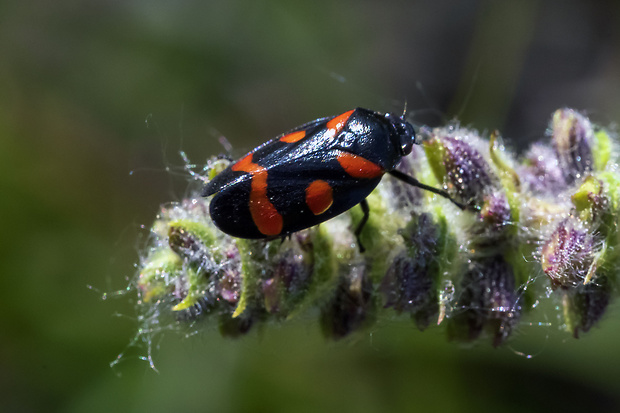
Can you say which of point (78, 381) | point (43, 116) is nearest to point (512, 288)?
point (78, 381)

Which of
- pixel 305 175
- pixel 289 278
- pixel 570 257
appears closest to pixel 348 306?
pixel 289 278

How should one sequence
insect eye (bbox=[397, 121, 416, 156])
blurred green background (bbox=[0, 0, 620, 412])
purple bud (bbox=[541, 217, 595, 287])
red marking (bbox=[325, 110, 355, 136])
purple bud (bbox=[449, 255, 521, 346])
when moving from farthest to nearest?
blurred green background (bbox=[0, 0, 620, 412]) → insect eye (bbox=[397, 121, 416, 156]) → red marking (bbox=[325, 110, 355, 136]) → purple bud (bbox=[449, 255, 521, 346]) → purple bud (bbox=[541, 217, 595, 287])

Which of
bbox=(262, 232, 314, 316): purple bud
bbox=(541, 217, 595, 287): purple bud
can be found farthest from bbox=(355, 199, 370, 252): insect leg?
bbox=(541, 217, 595, 287): purple bud

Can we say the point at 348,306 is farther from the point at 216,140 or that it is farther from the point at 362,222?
the point at 216,140

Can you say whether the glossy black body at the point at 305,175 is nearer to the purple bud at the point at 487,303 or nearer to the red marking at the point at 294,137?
the red marking at the point at 294,137

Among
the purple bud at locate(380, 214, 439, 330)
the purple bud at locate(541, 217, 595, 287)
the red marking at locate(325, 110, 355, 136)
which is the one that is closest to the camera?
the purple bud at locate(541, 217, 595, 287)

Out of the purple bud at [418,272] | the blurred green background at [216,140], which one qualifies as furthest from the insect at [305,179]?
the blurred green background at [216,140]

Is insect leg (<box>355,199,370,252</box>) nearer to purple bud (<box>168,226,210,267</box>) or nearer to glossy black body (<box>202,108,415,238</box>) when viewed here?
glossy black body (<box>202,108,415,238</box>)

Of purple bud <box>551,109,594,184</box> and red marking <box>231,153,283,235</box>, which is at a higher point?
purple bud <box>551,109,594,184</box>
